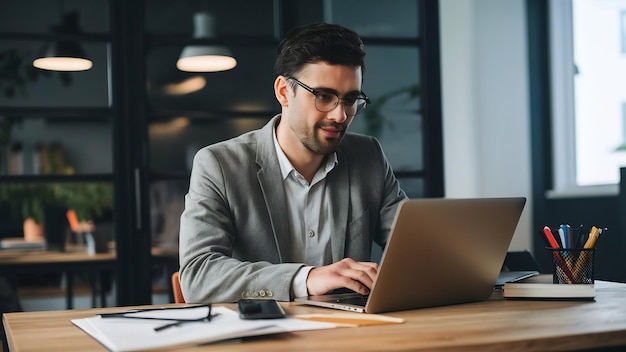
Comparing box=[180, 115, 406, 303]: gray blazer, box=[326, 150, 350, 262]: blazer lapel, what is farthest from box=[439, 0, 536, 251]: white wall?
box=[326, 150, 350, 262]: blazer lapel

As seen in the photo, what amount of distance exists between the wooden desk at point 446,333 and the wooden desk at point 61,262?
103 inches

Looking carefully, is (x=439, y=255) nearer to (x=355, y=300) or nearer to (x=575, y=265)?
(x=355, y=300)

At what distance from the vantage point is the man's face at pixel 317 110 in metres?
2.21

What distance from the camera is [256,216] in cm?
224

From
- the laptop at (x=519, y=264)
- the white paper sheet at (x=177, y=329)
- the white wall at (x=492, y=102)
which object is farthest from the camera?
the white wall at (x=492, y=102)

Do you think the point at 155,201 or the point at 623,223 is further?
the point at 155,201

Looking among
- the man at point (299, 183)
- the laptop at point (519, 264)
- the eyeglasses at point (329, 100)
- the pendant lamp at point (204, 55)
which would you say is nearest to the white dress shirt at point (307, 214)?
the man at point (299, 183)

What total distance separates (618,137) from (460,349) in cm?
339

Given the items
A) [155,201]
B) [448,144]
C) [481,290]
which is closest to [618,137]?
[448,144]

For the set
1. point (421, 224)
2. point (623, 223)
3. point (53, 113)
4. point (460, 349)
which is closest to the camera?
point (460, 349)

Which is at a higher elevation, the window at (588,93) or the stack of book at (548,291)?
the window at (588,93)

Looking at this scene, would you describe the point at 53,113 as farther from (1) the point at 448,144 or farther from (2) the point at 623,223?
(2) the point at 623,223

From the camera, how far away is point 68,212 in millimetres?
4227

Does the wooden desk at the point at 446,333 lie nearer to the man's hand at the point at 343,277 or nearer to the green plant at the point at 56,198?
the man's hand at the point at 343,277
